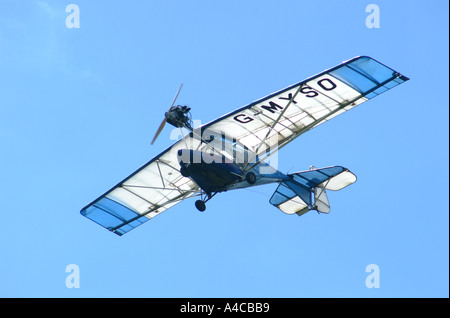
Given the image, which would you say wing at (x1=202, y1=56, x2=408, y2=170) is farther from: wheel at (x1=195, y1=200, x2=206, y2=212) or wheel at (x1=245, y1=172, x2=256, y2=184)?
wheel at (x1=195, y1=200, x2=206, y2=212)

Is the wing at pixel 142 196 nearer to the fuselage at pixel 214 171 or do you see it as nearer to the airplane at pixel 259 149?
the airplane at pixel 259 149

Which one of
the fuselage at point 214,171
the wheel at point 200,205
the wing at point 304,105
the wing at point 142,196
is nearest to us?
the wing at point 304,105

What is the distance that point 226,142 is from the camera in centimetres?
2617

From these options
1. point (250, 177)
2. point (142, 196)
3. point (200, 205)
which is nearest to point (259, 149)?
point (250, 177)

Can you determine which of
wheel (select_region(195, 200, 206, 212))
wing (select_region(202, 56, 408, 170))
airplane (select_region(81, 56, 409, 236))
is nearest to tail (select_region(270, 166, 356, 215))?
airplane (select_region(81, 56, 409, 236))

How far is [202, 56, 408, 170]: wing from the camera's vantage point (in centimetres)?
2436

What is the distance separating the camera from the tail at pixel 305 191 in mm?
29109

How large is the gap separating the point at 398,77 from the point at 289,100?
3.55 meters

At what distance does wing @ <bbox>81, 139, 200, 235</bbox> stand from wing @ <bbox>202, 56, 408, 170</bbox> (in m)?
3.05

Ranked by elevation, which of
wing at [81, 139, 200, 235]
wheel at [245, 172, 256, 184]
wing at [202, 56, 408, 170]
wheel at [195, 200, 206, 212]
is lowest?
wheel at [195, 200, 206, 212]

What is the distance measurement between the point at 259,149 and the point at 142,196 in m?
5.51

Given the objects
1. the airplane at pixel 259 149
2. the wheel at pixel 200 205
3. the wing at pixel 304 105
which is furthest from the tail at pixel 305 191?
the wheel at pixel 200 205

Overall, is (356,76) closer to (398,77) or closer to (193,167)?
(398,77)
